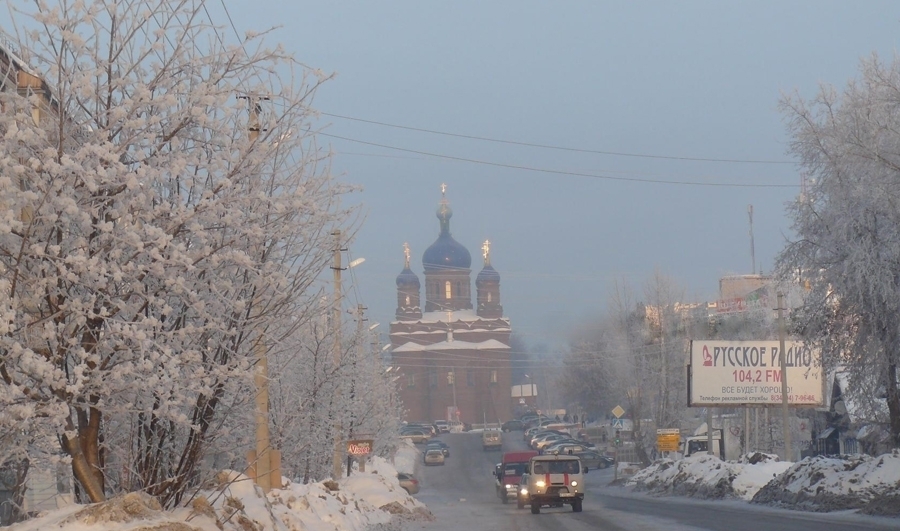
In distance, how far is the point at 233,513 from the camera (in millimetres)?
11000

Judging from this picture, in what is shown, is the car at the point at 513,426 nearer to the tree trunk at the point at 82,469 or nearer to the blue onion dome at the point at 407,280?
the blue onion dome at the point at 407,280

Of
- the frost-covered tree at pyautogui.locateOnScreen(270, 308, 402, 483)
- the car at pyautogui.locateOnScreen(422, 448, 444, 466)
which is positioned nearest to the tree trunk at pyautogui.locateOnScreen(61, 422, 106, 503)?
the frost-covered tree at pyautogui.locateOnScreen(270, 308, 402, 483)

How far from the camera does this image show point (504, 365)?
13288 cm

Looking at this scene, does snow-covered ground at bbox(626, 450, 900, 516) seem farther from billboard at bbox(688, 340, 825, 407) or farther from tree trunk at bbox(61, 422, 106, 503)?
tree trunk at bbox(61, 422, 106, 503)

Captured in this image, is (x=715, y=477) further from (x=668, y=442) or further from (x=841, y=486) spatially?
(x=668, y=442)

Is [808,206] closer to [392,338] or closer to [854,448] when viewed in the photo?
[854,448]

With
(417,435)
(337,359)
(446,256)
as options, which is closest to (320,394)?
(337,359)

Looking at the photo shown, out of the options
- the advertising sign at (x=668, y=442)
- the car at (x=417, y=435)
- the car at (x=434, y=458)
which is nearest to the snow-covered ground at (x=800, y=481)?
the advertising sign at (x=668, y=442)

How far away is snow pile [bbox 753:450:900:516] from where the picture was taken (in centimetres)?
2431

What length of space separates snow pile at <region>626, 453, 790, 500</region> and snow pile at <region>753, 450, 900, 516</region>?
4583 millimetres

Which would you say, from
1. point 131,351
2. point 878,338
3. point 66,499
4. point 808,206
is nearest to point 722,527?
point 878,338

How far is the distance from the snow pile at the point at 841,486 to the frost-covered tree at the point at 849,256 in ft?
5.40

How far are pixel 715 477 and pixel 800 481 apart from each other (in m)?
9.92

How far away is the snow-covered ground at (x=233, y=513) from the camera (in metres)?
8.23
